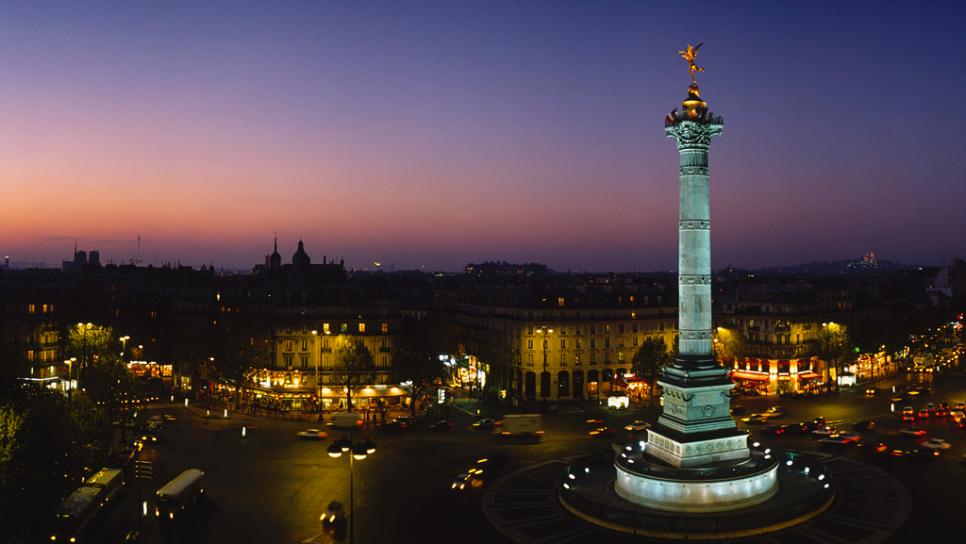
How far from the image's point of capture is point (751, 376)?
101875 mm

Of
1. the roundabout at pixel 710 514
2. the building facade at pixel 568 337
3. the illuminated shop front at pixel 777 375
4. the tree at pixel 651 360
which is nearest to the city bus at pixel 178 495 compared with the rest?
the roundabout at pixel 710 514

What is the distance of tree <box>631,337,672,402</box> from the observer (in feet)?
289

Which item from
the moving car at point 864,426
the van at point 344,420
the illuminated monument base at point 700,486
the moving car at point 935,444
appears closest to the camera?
the illuminated monument base at point 700,486

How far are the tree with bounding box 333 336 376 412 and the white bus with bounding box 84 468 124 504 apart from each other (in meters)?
34.6

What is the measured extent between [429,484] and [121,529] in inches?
720

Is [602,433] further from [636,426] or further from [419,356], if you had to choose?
[419,356]

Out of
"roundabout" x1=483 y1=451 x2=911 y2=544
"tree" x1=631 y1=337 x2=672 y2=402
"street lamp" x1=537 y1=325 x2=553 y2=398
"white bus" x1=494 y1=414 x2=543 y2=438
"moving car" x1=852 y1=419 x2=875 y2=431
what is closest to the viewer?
"roundabout" x1=483 y1=451 x2=911 y2=544

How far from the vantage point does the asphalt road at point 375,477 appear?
42.2 m

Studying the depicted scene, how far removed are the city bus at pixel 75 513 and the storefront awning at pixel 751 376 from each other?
80.0 meters

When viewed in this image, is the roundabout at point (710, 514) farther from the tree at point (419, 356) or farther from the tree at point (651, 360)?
the tree at point (651, 360)

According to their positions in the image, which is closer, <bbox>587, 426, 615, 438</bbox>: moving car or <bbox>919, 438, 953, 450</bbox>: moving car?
<bbox>919, 438, 953, 450</bbox>: moving car

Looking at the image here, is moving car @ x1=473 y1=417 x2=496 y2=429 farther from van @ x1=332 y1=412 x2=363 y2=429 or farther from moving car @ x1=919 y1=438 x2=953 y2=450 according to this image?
moving car @ x1=919 y1=438 x2=953 y2=450

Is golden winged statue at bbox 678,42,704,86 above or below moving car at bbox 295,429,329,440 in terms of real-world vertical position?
above

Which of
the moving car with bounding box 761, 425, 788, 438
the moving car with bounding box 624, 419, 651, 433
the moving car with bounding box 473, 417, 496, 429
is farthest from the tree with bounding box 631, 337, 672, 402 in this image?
the moving car with bounding box 473, 417, 496, 429
